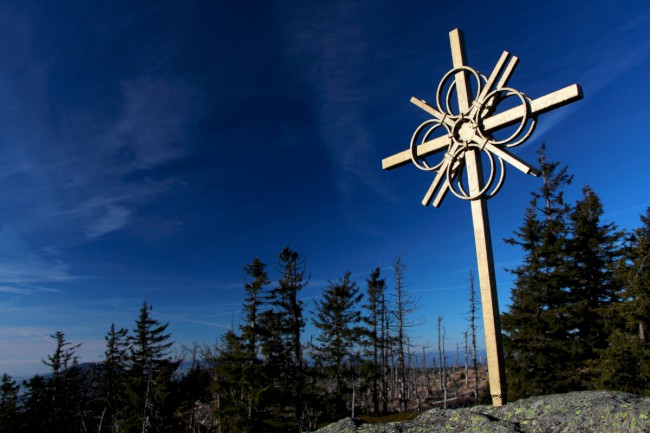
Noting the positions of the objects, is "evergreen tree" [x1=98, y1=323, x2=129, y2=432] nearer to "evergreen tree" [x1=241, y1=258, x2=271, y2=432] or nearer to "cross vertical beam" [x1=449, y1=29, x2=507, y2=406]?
"evergreen tree" [x1=241, y1=258, x2=271, y2=432]

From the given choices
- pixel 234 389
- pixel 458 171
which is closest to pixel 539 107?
pixel 458 171

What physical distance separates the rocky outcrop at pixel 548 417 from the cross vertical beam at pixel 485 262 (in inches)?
18.6

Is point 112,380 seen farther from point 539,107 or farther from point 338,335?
point 539,107

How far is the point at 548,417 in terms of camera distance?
3.87m

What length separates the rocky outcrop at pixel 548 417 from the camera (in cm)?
339

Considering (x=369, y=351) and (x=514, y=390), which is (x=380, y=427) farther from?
(x=369, y=351)

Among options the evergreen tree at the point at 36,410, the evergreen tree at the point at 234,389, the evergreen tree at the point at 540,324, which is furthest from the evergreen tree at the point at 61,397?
the evergreen tree at the point at 540,324

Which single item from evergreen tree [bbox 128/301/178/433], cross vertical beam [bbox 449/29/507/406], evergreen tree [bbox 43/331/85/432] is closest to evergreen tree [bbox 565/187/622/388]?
cross vertical beam [bbox 449/29/507/406]

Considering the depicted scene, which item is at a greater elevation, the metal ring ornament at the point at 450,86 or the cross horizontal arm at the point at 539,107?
the metal ring ornament at the point at 450,86

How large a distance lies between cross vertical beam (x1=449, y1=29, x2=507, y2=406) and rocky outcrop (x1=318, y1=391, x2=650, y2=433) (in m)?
0.47

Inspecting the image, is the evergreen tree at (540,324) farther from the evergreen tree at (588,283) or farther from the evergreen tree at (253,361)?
the evergreen tree at (253,361)

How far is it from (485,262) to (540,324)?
16.6m

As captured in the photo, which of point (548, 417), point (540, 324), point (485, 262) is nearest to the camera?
point (548, 417)

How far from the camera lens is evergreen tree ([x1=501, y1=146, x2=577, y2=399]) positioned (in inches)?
707
